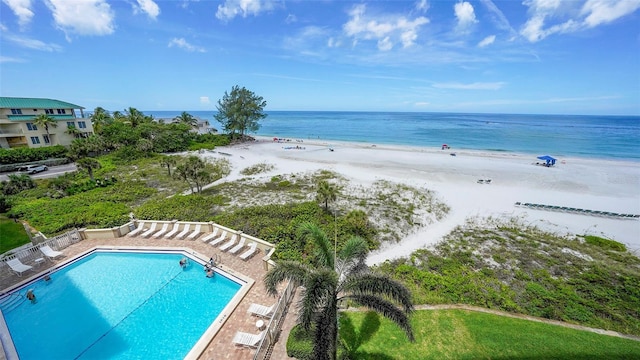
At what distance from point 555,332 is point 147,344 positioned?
15.9 metres

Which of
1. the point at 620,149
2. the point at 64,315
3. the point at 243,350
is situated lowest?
the point at 64,315

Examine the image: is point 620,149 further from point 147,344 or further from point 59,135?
point 59,135

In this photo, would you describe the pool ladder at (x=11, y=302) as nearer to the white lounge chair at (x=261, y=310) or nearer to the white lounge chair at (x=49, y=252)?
the white lounge chair at (x=49, y=252)

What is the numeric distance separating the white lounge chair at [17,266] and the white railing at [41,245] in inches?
15.3

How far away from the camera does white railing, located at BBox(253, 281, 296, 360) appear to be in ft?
26.4

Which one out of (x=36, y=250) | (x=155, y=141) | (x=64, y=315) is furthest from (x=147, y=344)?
(x=155, y=141)

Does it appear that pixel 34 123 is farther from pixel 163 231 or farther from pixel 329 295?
pixel 329 295

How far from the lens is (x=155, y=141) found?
148ft

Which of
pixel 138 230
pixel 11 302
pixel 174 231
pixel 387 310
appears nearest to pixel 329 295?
pixel 387 310

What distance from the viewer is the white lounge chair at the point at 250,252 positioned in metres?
13.2

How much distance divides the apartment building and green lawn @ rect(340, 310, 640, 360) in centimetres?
5183

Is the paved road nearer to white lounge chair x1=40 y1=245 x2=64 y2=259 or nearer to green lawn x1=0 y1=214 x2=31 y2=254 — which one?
green lawn x1=0 y1=214 x2=31 y2=254

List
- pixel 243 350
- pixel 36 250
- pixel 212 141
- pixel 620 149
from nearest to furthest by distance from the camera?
pixel 243 350, pixel 36 250, pixel 620 149, pixel 212 141

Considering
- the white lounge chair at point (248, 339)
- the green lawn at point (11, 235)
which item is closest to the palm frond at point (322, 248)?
the white lounge chair at point (248, 339)
